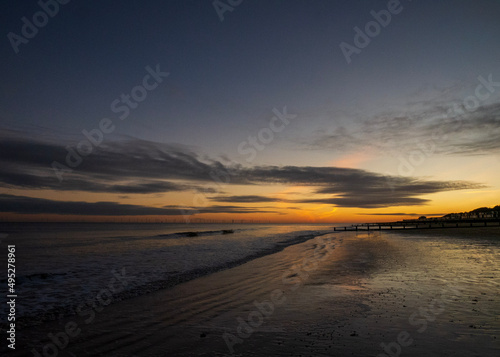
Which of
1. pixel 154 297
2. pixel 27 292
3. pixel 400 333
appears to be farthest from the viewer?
pixel 27 292

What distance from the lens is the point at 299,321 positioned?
9.81 m

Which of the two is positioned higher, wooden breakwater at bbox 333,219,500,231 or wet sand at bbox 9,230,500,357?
wet sand at bbox 9,230,500,357

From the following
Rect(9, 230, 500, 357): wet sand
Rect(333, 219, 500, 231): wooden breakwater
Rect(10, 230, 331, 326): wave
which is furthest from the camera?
Rect(333, 219, 500, 231): wooden breakwater

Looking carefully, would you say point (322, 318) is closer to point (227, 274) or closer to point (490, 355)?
point (490, 355)

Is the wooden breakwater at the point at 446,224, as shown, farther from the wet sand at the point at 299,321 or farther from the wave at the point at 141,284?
the wave at the point at 141,284

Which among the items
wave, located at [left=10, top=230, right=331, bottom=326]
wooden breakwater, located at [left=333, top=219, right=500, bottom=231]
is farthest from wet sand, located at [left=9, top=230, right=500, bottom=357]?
wooden breakwater, located at [left=333, top=219, right=500, bottom=231]

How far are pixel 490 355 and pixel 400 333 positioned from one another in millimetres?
2080

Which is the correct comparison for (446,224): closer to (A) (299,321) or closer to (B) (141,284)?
(B) (141,284)

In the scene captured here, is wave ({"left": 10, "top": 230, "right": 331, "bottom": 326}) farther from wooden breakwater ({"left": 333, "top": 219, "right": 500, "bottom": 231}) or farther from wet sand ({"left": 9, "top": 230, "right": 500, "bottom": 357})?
wooden breakwater ({"left": 333, "top": 219, "right": 500, "bottom": 231})

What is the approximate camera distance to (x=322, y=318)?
1003 cm

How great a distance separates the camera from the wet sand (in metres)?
7.64

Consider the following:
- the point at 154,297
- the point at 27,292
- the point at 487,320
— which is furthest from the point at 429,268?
the point at 27,292

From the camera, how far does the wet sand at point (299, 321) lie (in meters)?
7.64

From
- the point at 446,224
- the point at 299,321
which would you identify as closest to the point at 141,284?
the point at 299,321
